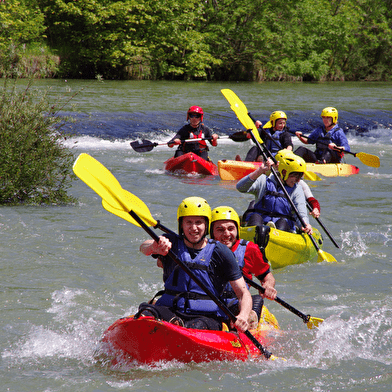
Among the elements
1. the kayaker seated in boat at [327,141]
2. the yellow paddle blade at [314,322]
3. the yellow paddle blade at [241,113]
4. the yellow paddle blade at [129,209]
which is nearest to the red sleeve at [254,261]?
the yellow paddle blade at [314,322]

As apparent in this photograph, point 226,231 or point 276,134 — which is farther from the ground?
point 276,134

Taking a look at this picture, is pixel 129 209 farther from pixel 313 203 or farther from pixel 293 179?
pixel 313 203

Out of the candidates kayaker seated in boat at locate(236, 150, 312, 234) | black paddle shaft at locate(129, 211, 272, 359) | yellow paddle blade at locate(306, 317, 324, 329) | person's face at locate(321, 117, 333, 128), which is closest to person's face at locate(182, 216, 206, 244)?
black paddle shaft at locate(129, 211, 272, 359)

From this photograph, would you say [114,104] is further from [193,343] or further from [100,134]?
[193,343]

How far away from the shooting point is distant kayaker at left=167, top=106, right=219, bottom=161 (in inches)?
415

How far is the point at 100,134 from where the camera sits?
48.9 ft

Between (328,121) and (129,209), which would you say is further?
(328,121)

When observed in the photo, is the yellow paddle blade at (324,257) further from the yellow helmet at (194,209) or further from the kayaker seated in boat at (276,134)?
the kayaker seated in boat at (276,134)

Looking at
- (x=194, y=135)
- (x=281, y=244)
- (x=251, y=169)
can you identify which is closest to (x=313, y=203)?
(x=281, y=244)

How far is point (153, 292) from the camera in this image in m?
5.48

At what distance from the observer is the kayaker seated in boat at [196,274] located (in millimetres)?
3750

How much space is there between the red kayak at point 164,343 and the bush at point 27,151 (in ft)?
13.7

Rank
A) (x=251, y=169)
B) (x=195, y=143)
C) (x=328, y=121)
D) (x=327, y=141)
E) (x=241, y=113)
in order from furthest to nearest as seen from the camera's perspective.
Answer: (x=327, y=141)
(x=328, y=121)
(x=195, y=143)
(x=251, y=169)
(x=241, y=113)

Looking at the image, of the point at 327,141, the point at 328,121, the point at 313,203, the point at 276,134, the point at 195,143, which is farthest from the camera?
the point at 327,141
